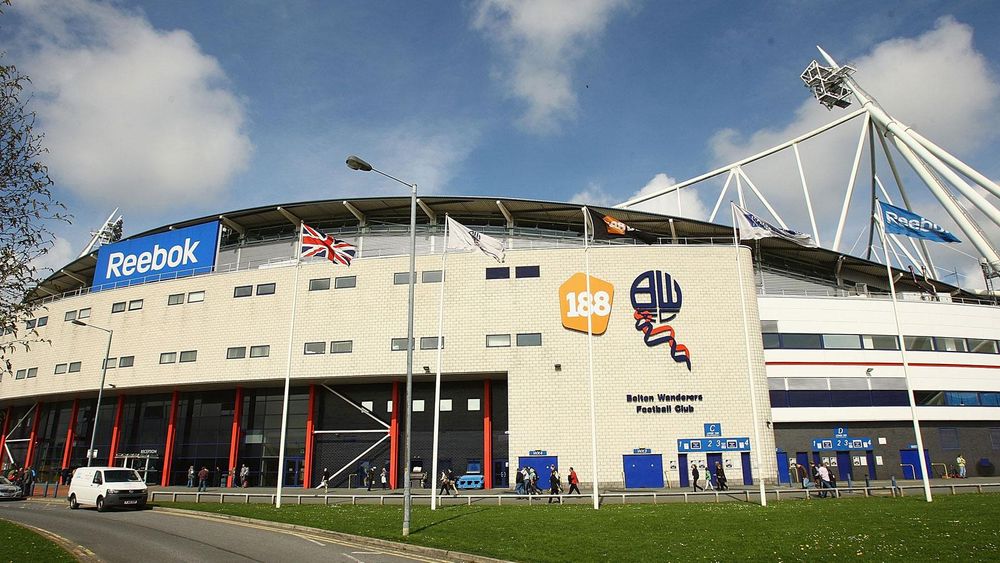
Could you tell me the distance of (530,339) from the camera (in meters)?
Result: 40.9

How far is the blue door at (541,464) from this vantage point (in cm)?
3844

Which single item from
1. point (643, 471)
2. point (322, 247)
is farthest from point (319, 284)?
point (643, 471)

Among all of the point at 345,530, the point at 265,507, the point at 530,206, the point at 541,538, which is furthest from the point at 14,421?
the point at 541,538

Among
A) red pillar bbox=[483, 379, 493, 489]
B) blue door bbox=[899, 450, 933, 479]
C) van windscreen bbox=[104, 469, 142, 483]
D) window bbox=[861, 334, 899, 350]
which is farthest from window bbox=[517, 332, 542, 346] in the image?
blue door bbox=[899, 450, 933, 479]

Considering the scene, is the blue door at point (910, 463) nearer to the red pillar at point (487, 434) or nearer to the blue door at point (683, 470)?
the blue door at point (683, 470)

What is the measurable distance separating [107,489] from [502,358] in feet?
71.2

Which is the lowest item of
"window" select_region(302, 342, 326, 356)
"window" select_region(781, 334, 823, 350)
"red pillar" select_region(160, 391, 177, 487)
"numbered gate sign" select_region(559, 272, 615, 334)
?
"red pillar" select_region(160, 391, 177, 487)

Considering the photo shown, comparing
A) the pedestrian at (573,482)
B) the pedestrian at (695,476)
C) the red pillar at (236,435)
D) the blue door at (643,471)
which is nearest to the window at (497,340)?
the pedestrian at (573,482)

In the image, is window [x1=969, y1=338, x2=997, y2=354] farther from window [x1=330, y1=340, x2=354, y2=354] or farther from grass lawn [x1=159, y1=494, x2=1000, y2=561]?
window [x1=330, y1=340, x2=354, y2=354]

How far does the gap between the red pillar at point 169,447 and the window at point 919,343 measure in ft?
174

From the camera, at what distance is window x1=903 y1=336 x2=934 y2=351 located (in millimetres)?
45844

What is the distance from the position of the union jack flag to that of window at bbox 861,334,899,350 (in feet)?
116

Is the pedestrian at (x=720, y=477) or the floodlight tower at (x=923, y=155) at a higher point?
the floodlight tower at (x=923, y=155)

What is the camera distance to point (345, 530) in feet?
66.2
